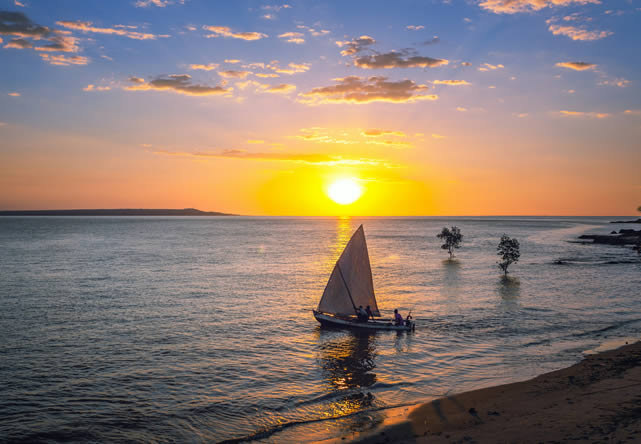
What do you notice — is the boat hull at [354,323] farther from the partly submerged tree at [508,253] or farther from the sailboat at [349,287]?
the partly submerged tree at [508,253]

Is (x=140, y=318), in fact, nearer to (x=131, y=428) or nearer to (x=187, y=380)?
(x=187, y=380)

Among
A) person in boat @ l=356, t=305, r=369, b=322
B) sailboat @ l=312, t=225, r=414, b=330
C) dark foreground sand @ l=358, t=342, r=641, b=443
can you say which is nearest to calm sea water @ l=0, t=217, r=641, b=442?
dark foreground sand @ l=358, t=342, r=641, b=443

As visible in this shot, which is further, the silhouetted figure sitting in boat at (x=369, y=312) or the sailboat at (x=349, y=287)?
the sailboat at (x=349, y=287)

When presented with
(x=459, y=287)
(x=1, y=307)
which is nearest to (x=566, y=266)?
(x=459, y=287)

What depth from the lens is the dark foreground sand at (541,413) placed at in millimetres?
16797

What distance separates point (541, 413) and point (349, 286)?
25418 mm

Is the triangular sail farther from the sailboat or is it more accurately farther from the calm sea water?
the calm sea water

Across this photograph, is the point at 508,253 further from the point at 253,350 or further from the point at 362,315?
the point at 253,350

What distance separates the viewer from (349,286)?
1714 inches

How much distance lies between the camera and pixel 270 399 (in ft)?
80.0

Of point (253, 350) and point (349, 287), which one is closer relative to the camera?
point (253, 350)

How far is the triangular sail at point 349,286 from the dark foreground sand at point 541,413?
20.3m

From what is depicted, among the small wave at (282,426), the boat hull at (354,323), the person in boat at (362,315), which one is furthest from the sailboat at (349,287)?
the small wave at (282,426)

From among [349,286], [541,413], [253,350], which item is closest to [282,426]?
[541,413]
